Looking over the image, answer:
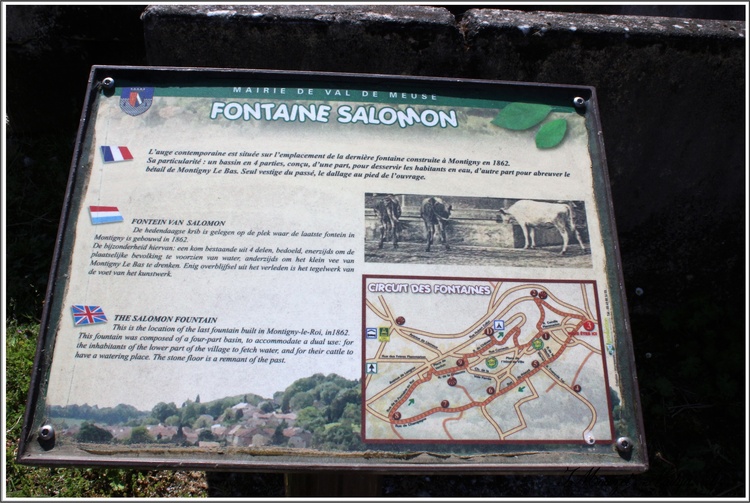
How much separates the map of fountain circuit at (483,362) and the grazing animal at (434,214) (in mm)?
155

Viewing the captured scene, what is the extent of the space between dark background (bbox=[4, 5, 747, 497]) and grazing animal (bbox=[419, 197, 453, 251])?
1.26 meters

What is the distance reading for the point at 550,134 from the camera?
1945 millimetres

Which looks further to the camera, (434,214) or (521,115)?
(521,115)

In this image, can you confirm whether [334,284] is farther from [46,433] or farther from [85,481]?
[85,481]

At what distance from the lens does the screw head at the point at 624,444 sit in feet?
5.29

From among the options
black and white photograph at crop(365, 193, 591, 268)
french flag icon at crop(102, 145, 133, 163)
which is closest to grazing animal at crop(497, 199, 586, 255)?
black and white photograph at crop(365, 193, 591, 268)

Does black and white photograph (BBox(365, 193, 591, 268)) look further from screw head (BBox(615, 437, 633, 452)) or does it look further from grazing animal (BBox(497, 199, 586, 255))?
screw head (BBox(615, 437, 633, 452))

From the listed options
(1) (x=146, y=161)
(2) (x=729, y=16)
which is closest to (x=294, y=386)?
(1) (x=146, y=161)

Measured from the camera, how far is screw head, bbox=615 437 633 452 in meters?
1.61

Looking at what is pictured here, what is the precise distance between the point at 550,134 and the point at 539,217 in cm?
30

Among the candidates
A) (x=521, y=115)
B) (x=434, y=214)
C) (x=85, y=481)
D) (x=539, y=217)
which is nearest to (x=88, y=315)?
(x=434, y=214)

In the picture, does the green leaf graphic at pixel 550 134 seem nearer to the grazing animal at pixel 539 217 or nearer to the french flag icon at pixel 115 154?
the grazing animal at pixel 539 217

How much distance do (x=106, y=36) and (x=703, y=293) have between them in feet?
10.9

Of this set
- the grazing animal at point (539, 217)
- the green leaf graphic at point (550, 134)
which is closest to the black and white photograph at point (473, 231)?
the grazing animal at point (539, 217)
